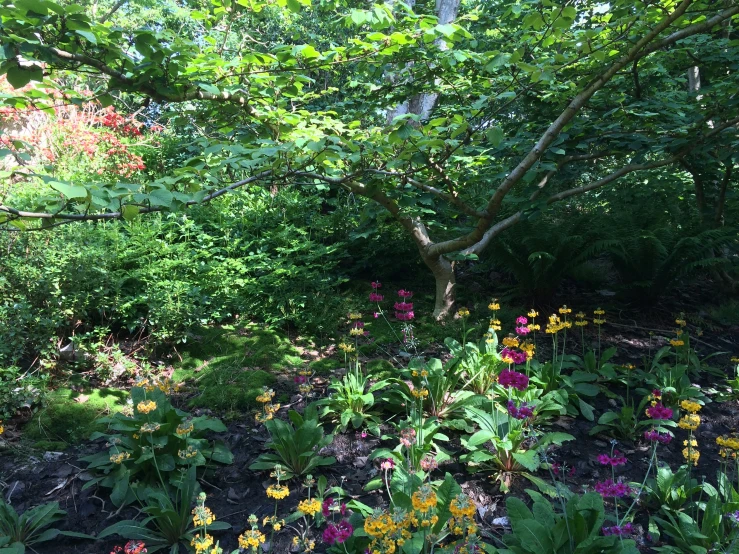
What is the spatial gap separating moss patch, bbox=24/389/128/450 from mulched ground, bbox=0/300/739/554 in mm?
121

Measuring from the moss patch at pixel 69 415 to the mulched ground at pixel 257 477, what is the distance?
0.12m

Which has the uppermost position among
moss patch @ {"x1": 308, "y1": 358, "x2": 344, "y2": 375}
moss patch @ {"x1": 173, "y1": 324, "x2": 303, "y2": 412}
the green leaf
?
the green leaf

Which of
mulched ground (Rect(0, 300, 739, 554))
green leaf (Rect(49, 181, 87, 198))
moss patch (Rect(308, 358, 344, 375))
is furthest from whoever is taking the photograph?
moss patch (Rect(308, 358, 344, 375))

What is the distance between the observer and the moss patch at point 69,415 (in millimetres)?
2992

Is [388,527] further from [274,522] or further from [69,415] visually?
[69,415]

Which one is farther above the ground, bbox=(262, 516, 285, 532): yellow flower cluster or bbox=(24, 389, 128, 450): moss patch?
bbox=(262, 516, 285, 532): yellow flower cluster

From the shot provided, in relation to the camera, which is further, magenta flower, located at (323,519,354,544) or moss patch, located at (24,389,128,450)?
moss patch, located at (24,389,128,450)

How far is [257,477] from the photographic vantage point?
262cm

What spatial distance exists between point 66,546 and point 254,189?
165 inches

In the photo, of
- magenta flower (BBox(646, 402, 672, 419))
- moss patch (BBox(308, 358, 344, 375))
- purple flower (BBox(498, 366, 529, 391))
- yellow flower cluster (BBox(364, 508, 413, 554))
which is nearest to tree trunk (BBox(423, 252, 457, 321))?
moss patch (BBox(308, 358, 344, 375))

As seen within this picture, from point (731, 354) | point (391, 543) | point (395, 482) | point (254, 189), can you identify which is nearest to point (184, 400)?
point (395, 482)

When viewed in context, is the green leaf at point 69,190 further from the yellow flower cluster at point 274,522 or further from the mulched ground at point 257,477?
the mulched ground at point 257,477

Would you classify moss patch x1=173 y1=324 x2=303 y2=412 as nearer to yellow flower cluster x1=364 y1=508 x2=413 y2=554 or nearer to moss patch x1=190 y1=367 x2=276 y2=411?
moss patch x1=190 y1=367 x2=276 y2=411

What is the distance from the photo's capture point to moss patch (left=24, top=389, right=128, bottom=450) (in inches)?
118
